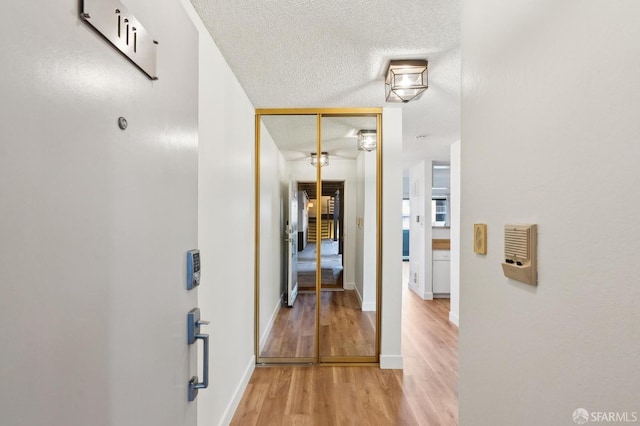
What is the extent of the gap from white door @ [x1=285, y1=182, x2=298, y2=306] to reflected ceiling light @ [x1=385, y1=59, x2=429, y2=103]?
6.77 feet

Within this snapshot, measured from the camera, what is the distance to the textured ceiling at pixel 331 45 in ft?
4.58

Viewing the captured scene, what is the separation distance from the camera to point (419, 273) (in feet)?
16.5

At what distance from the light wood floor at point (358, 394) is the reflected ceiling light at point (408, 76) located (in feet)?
7.54

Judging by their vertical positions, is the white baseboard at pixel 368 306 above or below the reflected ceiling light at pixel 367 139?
below

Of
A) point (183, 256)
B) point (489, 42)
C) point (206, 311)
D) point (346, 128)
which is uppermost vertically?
point (346, 128)

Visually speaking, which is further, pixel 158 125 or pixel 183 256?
pixel 183 256

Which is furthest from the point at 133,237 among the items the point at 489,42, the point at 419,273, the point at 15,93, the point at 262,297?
the point at 419,273

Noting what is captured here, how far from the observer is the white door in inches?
143

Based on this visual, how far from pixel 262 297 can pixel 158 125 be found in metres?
2.39

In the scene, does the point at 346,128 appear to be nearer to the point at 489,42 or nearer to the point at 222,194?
the point at 222,194

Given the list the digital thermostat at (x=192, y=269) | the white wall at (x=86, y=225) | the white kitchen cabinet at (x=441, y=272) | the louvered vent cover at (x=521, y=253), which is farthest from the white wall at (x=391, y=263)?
the white kitchen cabinet at (x=441, y=272)

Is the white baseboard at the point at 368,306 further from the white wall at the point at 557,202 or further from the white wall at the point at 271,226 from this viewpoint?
the white wall at the point at 557,202

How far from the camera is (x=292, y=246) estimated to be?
12.2 ft

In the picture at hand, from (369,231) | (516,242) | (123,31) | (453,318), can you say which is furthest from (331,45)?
(453,318)
